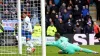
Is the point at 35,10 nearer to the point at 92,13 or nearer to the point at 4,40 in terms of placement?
the point at 4,40

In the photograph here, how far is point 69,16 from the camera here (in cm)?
2595

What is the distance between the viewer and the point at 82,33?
25016 mm

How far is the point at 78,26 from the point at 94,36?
1.47m

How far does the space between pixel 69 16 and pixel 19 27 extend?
10.5 metres

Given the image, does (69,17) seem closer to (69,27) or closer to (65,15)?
(65,15)

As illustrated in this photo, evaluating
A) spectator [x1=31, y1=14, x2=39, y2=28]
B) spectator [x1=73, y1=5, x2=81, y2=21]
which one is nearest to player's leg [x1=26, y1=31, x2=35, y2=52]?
spectator [x1=31, y1=14, x2=39, y2=28]

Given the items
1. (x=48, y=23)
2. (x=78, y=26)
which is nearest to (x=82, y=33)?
(x=78, y=26)

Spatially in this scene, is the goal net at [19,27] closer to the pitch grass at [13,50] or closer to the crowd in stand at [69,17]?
the pitch grass at [13,50]

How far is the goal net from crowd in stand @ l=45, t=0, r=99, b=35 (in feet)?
25.5

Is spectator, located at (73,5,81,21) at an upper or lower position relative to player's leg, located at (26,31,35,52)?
upper

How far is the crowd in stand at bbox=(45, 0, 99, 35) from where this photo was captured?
2506 centimetres

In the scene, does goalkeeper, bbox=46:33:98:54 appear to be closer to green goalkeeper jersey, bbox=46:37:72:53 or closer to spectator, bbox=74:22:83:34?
green goalkeeper jersey, bbox=46:37:72:53

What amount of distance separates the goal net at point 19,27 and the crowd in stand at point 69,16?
25.5ft

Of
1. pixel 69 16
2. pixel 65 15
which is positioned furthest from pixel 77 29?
pixel 65 15
